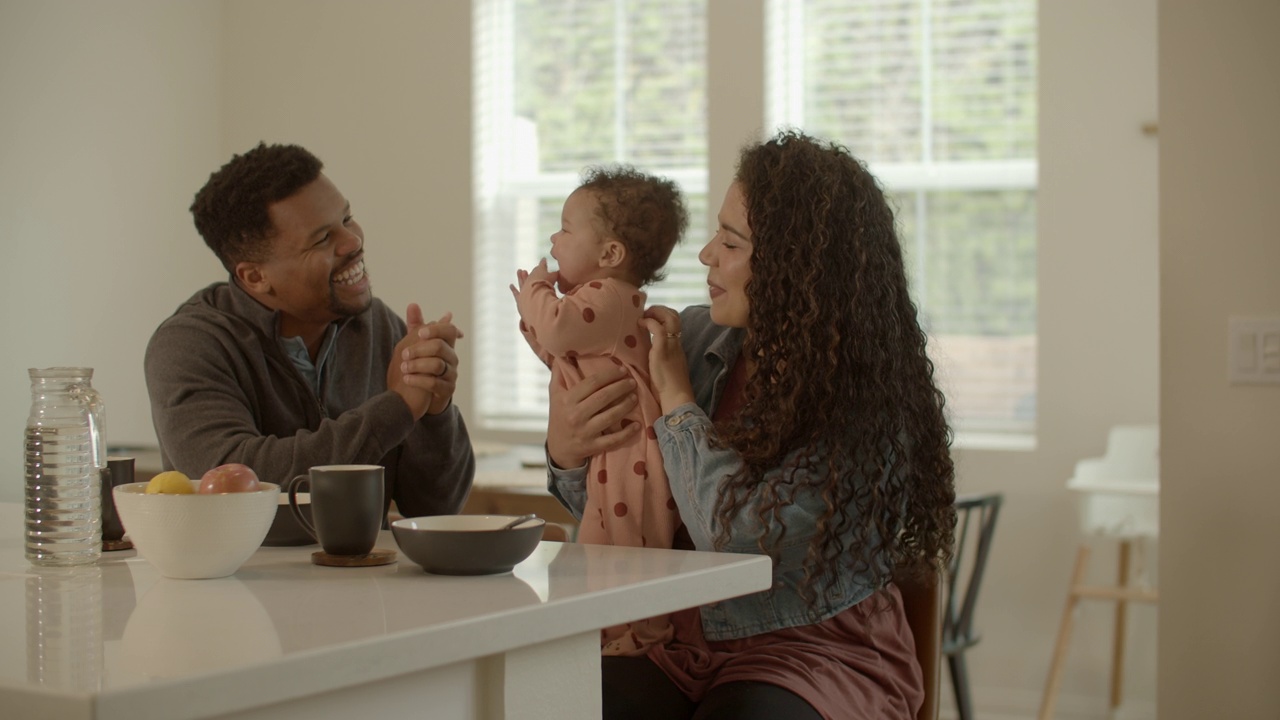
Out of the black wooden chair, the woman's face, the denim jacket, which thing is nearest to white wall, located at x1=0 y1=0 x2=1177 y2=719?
A: the black wooden chair

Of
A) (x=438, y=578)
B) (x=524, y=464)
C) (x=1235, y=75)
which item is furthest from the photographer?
(x=524, y=464)

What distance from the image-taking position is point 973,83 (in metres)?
4.09

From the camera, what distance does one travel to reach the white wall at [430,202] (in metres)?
3.89

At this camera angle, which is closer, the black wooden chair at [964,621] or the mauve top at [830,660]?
the mauve top at [830,660]

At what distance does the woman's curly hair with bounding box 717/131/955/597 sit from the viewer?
1646 mm

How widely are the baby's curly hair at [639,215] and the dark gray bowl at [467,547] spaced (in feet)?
2.57

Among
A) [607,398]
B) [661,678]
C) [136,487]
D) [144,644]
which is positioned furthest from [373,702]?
[607,398]

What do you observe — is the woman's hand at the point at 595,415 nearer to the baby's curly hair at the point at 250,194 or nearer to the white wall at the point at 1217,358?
the baby's curly hair at the point at 250,194

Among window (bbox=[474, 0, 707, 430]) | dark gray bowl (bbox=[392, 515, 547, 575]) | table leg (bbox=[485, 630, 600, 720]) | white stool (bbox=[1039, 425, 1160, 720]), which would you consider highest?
window (bbox=[474, 0, 707, 430])

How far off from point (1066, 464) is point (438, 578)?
309 cm

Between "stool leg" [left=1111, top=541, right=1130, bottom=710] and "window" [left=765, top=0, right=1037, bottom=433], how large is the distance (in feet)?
1.67

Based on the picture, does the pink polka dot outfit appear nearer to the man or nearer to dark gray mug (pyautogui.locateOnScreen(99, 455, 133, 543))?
the man

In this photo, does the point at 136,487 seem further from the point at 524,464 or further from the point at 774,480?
the point at 524,464

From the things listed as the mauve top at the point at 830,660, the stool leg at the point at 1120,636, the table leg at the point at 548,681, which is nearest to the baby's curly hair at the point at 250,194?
the mauve top at the point at 830,660
